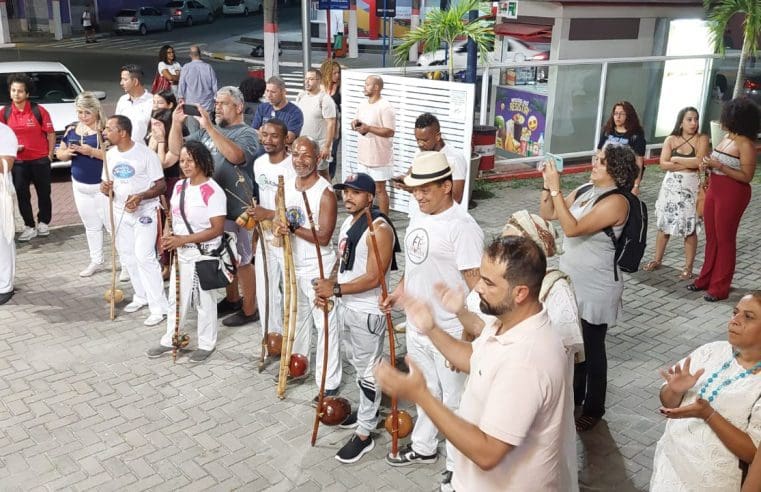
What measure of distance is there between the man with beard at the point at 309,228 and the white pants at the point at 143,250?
1.84 meters

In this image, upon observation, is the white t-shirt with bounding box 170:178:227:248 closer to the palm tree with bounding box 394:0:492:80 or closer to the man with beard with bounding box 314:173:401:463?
the man with beard with bounding box 314:173:401:463

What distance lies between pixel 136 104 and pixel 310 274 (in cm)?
448

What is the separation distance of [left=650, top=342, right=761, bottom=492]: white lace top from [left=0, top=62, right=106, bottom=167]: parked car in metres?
11.5

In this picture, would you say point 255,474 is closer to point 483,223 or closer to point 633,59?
point 483,223

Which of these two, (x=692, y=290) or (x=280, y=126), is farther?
(x=692, y=290)

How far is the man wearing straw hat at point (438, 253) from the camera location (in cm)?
454

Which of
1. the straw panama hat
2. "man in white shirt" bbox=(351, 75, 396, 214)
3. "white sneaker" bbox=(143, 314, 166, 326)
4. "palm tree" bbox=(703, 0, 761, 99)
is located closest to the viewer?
the straw panama hat

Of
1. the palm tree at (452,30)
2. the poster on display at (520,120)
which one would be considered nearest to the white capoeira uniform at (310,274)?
the palm tree at (452,30)

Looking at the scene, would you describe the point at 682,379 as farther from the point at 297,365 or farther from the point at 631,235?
the point at 297,365

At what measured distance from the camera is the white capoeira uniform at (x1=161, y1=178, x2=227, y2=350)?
6320mm

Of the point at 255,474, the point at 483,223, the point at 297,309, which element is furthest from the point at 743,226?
the point at 255,474

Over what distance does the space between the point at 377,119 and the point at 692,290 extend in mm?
4414

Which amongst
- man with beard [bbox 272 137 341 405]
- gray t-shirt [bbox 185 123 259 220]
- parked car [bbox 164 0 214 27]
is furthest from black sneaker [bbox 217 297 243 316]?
parked car [bbox 164 0 214 27]

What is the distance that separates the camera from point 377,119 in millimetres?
9875
